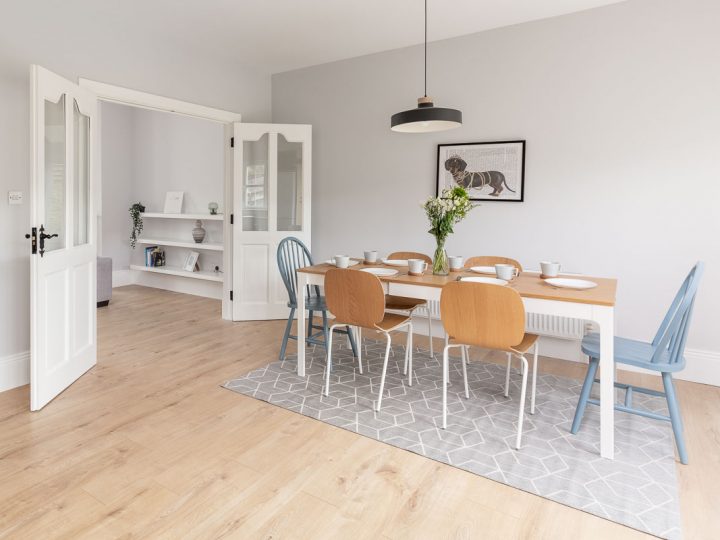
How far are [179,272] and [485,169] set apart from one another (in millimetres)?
4138

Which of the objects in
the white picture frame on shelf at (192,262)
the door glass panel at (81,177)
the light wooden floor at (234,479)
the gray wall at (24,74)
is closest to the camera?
the light wooden floor at (234,479)

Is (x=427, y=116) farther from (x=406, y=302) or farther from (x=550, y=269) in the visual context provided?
(x=406, y=302)

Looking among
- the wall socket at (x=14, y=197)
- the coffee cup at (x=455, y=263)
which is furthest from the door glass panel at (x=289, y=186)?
the wall socket at (x=14, y=197)

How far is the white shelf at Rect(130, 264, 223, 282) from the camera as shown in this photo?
5.73m

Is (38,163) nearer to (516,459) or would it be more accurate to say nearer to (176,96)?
(176,96)

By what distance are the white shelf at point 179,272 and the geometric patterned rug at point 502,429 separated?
2555 millimetres

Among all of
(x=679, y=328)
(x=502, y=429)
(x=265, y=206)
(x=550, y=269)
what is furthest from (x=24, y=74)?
(x=679, y=328)

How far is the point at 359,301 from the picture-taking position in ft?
9.05

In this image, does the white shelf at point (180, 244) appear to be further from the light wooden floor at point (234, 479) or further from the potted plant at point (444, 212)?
the potted plant at point (444, 212)

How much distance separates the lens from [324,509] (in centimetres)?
185

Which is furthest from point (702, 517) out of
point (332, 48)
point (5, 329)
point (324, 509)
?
point (332, 48)

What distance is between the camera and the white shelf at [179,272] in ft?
18.8

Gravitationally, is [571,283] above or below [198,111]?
below

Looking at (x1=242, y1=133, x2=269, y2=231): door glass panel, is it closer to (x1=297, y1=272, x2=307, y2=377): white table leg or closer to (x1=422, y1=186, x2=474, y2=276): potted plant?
(x1=297, y1=272, x2=307, y2=377): white table leg
